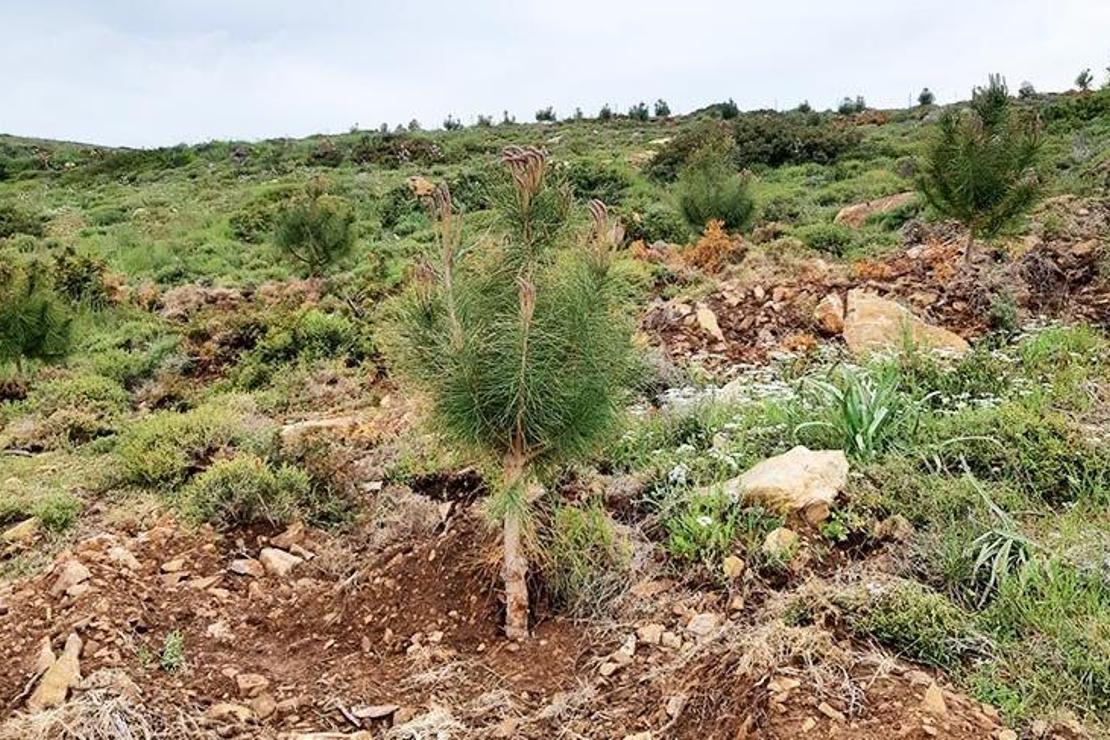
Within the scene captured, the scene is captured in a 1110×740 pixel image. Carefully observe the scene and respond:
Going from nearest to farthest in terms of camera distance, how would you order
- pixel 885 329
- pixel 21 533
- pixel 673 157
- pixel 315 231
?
pixel 21 533
pixel 885 329
pixel 315 231
pixel 673 157

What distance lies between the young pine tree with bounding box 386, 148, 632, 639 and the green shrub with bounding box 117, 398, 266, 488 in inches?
98.0

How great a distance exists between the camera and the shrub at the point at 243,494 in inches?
173

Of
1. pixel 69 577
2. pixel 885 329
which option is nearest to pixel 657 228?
pixel 885 329

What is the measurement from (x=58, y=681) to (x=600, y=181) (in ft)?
66.8

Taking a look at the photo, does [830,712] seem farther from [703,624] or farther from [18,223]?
[18,223]

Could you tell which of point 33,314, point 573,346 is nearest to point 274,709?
point 573,346

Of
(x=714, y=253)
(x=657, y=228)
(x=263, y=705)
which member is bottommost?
(x=263, y=705)

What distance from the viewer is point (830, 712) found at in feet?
7.88

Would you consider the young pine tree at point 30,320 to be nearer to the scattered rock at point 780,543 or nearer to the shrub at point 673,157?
the scattered rock at point 780,543

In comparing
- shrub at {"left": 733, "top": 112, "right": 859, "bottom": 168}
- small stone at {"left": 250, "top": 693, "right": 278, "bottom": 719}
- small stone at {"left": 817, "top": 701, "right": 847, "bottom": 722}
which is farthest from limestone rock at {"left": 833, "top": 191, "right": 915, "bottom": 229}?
small stone at {"left": 250, "top": 693, "right": 278, "bottom": 719}

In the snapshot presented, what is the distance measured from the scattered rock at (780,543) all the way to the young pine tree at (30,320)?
746 centimetres

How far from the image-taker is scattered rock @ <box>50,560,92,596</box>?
3.51 metres

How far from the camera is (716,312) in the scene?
314 inches

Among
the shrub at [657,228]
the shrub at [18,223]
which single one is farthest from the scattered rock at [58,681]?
the shrub at [18,223]
